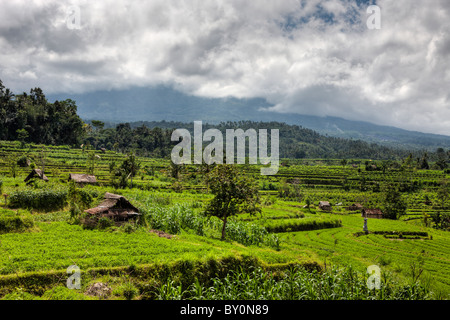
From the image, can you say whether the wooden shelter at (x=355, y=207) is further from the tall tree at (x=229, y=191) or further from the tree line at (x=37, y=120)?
the tree line at (x=37, y=120)

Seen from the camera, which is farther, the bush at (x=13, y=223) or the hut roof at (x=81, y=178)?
the hut roof at (x=81, y=178)

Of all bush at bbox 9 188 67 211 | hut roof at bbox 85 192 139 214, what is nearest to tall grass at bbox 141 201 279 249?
hut roof at bbox 85 192 139 214

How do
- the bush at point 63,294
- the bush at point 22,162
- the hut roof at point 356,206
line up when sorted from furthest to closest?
the hut roof at point 356,206 → the bush at point 22,162 → the bush at point 63,294

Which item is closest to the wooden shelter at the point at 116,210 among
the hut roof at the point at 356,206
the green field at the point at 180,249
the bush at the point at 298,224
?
the green field at the point at 180,249

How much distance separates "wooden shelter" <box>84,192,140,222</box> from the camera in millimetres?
16250

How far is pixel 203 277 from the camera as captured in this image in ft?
35.6

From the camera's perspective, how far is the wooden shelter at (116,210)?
640 inches

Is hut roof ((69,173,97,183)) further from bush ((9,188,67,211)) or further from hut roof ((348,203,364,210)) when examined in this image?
hut roof ((348,203,364,210))

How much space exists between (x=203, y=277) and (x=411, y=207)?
73517 millimetres

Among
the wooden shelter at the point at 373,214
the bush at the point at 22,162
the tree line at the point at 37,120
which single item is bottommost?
the wooden shelter at the point at 373,214

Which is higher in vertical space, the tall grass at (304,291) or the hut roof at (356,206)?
the tall grass at (304,291)

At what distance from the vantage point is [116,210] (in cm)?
1673
